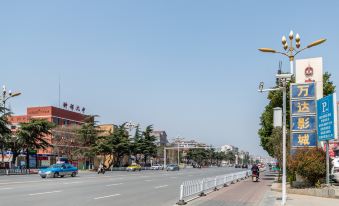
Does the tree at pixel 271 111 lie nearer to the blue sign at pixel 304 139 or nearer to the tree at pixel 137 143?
the blue sign at pixel 304 139

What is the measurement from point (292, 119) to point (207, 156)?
151241 mm

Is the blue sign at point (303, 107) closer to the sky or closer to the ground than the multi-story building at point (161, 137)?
closer to the sky

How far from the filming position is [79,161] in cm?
8631

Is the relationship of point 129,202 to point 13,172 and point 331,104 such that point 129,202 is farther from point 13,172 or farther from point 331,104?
point 13,172

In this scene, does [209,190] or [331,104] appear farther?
[209,190]

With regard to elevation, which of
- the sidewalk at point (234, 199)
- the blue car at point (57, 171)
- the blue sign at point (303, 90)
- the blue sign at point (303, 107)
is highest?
the blue sign at point (303, 90)

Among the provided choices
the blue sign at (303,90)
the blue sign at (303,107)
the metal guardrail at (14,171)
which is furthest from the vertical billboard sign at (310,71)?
the metal guardrail at (14,171)

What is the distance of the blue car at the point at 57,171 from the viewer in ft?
129

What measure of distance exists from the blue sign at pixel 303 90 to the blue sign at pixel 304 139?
7.65 feet

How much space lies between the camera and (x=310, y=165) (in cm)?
2333

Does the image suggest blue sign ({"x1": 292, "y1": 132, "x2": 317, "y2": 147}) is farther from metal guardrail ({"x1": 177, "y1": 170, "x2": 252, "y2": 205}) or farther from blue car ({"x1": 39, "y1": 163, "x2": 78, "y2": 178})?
blue car ({"x1": 39, "y1": 163, "x2": 78, "y2": 178})

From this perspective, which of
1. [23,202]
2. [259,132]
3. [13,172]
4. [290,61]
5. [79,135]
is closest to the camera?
[23,202]

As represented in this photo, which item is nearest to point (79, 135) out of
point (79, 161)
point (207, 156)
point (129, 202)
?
point (79, 161)

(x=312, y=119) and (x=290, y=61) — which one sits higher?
(x=290, y=61)
